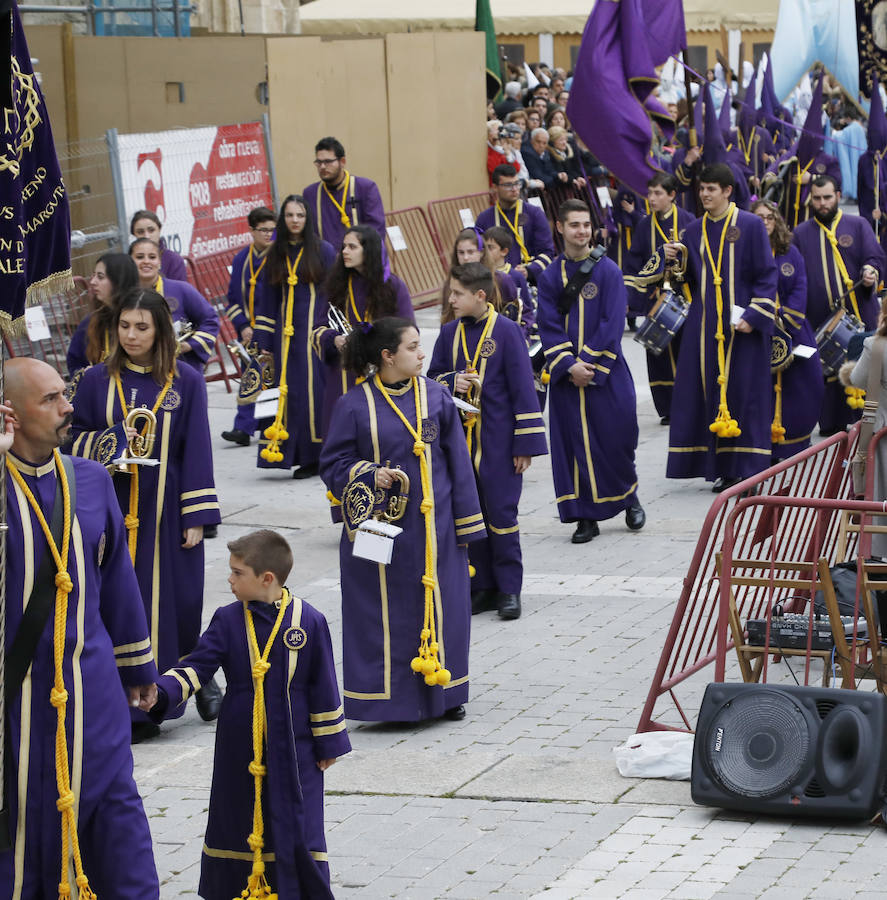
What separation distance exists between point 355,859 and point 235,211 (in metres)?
12.5

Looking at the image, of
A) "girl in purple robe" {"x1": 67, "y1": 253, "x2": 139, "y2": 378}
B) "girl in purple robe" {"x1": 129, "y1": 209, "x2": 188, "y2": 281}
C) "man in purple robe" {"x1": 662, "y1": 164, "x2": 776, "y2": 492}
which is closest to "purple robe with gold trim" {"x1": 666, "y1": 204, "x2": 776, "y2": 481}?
"man in purple robe" {"x1": 662, "y1": 164, "x2": 776, "y2": 492}

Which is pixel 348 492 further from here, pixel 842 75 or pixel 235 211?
pixel 842 75

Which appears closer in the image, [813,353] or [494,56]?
[813,353]

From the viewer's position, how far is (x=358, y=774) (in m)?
6.68

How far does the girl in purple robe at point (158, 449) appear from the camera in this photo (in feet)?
23.5

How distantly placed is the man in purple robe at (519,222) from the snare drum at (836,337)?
262 centimetres

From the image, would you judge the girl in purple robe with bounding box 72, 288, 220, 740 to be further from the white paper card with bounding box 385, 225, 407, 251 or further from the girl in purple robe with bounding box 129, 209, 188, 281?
the white paper card with bounding box 385, 225, 407, 251

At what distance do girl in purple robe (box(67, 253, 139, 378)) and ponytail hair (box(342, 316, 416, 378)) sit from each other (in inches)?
51.1

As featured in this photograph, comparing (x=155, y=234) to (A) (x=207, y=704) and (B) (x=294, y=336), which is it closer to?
(B) (x=294, y=336)

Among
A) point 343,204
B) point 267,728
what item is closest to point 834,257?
point 343,204

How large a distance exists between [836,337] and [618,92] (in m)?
2.50

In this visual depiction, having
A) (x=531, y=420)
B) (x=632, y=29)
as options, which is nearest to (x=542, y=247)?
(x=632, y=29)

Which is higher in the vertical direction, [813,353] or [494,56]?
[494,56]

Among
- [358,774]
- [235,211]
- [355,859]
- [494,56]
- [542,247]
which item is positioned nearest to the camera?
[355,859]
